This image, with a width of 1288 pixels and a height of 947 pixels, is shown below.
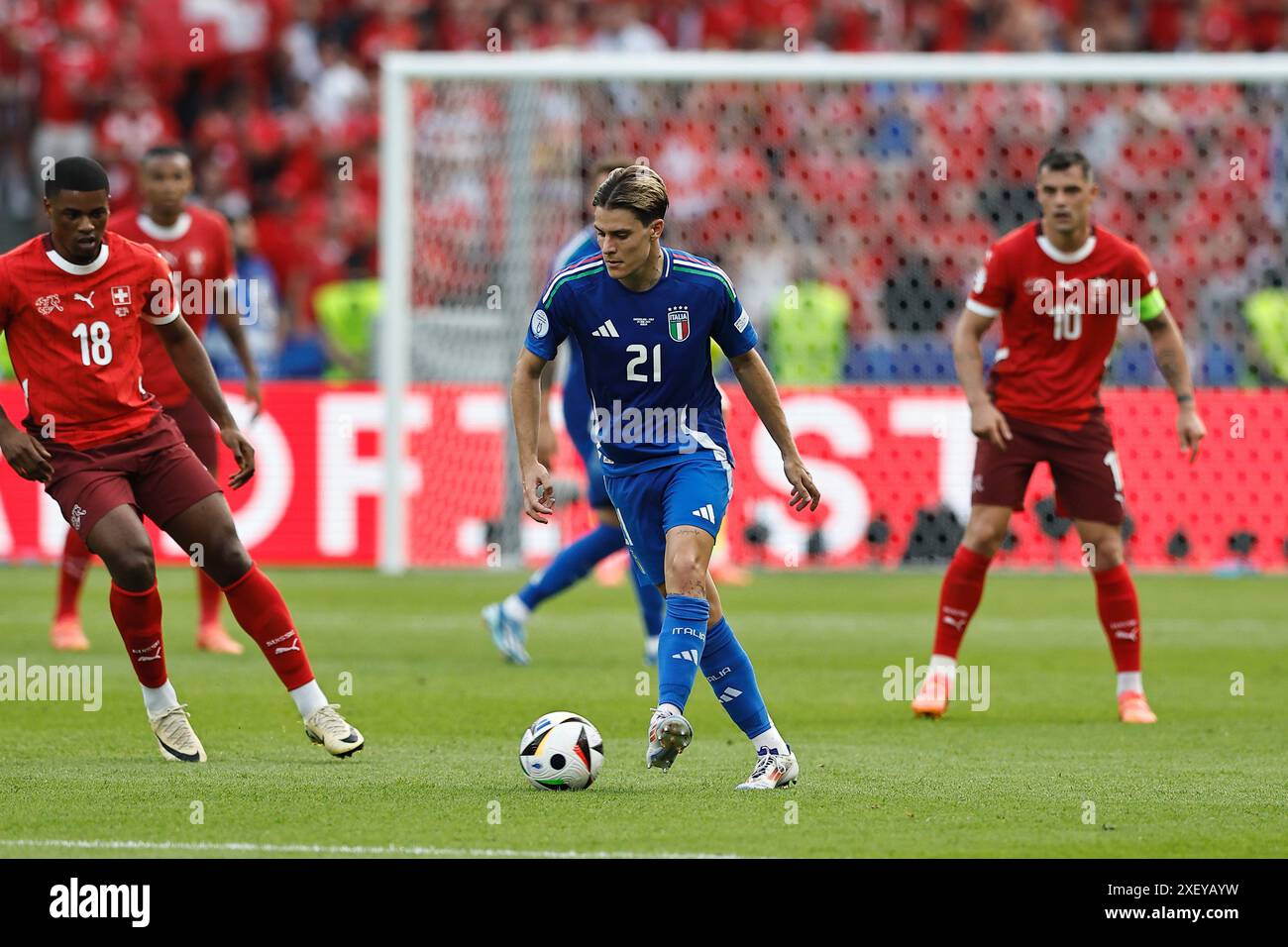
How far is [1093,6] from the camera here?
22.8 m

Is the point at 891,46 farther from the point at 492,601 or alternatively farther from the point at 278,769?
the point at 278,769

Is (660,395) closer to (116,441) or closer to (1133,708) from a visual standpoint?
(116,441)

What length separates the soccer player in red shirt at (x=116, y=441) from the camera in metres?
7.60

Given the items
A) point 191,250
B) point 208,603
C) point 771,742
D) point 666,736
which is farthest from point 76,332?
point 208,603

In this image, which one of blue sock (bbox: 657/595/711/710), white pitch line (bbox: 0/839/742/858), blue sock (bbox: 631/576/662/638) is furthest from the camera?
blue sock (bbox: 631/576/662/638)

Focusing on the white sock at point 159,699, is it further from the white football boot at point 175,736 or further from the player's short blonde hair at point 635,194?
the player's short blonde hair at point 635,194

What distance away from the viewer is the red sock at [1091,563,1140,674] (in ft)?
31.2

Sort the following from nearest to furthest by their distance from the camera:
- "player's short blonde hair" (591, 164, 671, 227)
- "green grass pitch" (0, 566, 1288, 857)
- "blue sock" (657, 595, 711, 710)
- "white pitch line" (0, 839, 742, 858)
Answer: "white pitch line" (0, 839, 742, 858)
"green grass pitch" (0, 566, 1288, 857)
"blue sock" (657, 595, 711, 710)
"player's short blonde hair" (591, 164, 671, 227)

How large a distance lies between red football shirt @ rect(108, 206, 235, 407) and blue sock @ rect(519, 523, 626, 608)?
6.89 ft

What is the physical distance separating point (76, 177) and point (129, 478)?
112 cm

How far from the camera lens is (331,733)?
772 centimetres

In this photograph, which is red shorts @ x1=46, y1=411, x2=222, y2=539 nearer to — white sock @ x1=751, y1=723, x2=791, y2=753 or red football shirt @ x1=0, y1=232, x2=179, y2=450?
red football shirt @ x1=0, y1=232, x2=179, y2=450

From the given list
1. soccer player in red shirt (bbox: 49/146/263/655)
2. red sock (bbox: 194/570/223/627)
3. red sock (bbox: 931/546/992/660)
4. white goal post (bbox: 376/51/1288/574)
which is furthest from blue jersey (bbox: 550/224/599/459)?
white goal post (bbox: 376/51/1288/574)
